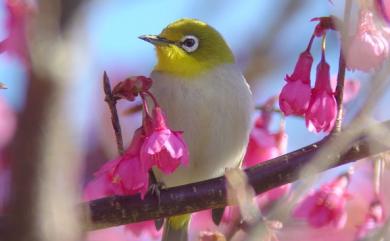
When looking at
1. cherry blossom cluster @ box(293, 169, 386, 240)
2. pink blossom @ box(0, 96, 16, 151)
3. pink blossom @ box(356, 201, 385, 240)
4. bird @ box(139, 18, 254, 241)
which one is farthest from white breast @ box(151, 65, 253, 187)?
pink blossom @ box(0, 96, 16, 151)

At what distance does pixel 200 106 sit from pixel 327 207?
2.38ft

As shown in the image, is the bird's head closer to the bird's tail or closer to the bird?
the bird

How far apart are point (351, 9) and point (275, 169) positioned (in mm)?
606

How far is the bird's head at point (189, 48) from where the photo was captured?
3430mm

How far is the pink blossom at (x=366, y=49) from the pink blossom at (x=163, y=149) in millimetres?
605

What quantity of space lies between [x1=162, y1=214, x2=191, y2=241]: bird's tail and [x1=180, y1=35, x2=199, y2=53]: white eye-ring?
0.81 m

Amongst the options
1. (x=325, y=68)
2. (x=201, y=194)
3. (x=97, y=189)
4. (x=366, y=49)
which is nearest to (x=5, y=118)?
(x=97, y=189)

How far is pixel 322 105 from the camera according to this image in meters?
2.44

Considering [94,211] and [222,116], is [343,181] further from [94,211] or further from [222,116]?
[94,211]

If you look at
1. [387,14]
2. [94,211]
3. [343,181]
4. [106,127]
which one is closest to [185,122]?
[106,127]

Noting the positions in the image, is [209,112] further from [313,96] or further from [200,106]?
[313,96]

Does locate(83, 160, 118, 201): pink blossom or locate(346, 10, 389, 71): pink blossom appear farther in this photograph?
locate(83, 160, 118, 201): pink blossom

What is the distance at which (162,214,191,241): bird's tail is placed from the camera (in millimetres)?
3475

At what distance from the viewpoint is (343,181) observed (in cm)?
316
